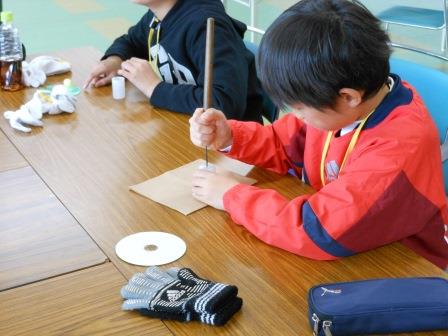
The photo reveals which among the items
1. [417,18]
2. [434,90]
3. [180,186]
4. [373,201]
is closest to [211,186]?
[180,186]

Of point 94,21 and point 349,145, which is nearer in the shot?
point 349,145

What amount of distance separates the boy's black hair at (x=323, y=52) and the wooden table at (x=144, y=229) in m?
0.27

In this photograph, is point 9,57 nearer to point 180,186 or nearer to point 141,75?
→ point 141,75

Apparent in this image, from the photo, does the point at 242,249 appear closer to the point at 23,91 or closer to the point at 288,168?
the point at 288,168

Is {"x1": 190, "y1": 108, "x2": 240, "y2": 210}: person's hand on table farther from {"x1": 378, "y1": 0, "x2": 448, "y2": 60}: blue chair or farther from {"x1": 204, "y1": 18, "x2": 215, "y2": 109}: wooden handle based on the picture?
{"x1": 378, "y1": 0, "x2": 448, "y2": 60}: blue chair

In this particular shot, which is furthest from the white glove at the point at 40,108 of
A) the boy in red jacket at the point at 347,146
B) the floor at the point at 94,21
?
the floor at the point at 94,21

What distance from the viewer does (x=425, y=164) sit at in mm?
1115

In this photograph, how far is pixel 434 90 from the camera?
5.27ft

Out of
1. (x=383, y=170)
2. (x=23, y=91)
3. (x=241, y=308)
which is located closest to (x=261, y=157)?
(x=383, y=170)

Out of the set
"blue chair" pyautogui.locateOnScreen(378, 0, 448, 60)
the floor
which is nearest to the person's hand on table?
"blue chair" pyautogui.locateOnScreen(378, 0, 448, 60)

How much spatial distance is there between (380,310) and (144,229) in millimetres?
449

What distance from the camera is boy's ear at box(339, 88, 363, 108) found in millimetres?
1040

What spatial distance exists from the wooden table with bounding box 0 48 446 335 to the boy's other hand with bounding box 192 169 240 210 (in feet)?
0.07

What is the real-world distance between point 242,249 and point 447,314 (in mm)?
348
